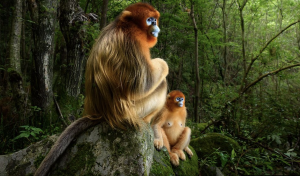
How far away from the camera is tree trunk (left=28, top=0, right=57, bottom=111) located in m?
4.57

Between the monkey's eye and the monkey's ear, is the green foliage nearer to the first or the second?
the monkey's ear

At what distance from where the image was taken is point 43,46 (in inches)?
181

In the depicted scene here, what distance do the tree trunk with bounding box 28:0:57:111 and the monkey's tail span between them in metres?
2.83

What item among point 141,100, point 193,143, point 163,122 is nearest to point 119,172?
point 141,100

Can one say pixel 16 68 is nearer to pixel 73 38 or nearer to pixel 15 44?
pixel 15 44

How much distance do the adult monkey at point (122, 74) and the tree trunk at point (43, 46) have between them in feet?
8.89

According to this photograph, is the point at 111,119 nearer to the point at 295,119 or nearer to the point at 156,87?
the point at 156,87

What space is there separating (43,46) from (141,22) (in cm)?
316

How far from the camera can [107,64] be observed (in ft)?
7.44

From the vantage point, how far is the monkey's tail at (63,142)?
194 cm

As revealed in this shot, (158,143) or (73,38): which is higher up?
(73,38)

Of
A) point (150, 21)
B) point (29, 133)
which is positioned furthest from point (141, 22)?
point (29, 133)

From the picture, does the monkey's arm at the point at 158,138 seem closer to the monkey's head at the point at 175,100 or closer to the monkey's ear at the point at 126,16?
the monkey's head at the point at 175,100

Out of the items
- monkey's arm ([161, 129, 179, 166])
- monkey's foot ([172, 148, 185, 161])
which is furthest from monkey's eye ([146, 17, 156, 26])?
monkey's foot ([172, 148, 185, 161])
